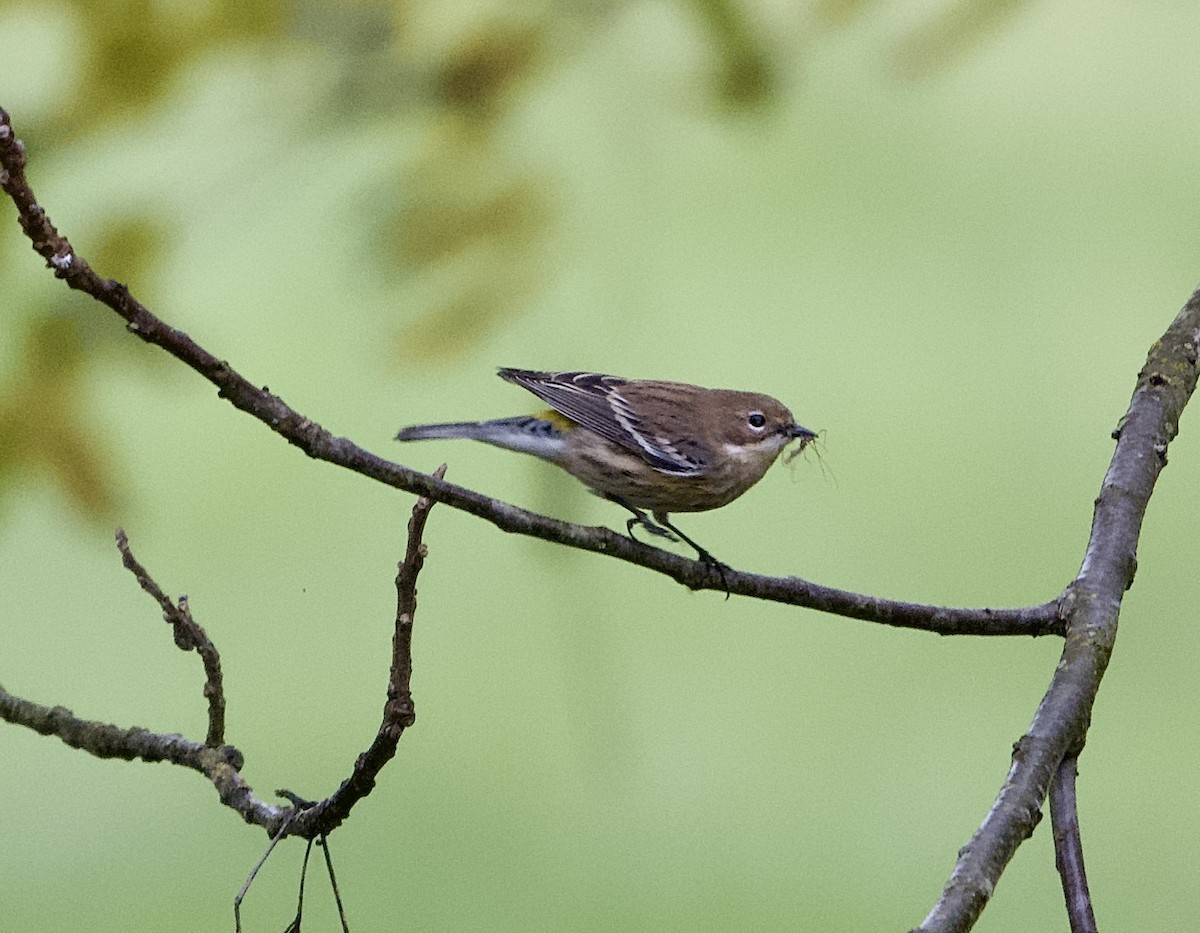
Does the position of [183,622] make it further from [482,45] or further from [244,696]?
[482,45]

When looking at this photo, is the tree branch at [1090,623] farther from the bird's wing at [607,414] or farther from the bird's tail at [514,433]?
the bird's tail at [514,433]

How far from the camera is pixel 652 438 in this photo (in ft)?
4.04

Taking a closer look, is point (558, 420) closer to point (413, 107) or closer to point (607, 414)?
point (607, 414)

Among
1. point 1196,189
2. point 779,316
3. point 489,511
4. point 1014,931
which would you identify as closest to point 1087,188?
point 1196,189

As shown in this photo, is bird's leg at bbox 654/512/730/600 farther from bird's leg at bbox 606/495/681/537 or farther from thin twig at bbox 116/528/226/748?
thin twig at bbox 116/528/226/748

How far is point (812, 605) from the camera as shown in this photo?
0.92m

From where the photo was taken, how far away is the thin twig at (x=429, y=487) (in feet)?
1.86

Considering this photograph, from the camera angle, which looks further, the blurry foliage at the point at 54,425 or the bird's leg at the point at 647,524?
the blurry foliage at the point at 54,425

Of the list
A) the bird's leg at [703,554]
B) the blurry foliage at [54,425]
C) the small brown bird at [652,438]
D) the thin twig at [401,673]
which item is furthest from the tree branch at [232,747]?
the blurry foliage at [54,425]

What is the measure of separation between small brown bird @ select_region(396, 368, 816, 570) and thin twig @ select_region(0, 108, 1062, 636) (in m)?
0.24

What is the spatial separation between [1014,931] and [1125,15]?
1074mm

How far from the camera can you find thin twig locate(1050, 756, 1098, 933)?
0.81 meters

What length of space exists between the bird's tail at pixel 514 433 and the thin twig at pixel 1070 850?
558mm

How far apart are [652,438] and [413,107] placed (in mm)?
511
